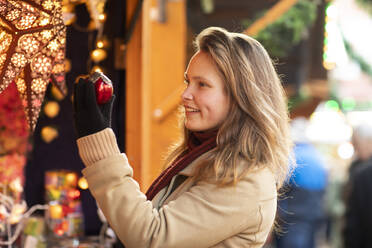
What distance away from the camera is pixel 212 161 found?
6.02 feet

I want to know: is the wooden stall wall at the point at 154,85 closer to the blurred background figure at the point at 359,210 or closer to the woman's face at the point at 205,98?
the woman's face at the point at 205,98

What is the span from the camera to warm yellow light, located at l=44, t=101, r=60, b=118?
3.32 meters

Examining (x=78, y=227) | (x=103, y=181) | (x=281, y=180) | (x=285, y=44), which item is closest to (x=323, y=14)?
(x=285, y=44)

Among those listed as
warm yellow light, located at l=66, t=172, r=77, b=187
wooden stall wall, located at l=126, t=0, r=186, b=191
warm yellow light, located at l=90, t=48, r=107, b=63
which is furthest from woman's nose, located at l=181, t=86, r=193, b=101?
warm yellow light, located at l=66, t=172, r=77, b=187

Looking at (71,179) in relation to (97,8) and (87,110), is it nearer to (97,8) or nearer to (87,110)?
(97,8)

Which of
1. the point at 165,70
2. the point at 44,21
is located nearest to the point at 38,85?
the point at 44,21

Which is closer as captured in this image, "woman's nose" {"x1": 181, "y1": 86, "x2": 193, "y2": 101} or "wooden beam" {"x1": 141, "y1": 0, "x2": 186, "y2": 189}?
"woman's nose" {"x1": 181, "y1": 86, "x2": 193, "y2": 101}

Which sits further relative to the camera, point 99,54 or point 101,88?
point 99,54

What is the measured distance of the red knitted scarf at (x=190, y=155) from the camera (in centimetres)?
193

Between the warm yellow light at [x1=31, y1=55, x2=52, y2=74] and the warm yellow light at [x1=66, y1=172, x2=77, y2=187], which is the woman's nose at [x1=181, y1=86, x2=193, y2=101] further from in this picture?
the warm yellow light at [x1=66, y1=172, x2=77, y2=187]

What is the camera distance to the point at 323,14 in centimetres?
746

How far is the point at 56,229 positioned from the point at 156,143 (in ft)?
5.96

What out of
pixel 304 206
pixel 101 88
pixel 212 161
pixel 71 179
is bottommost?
pixel 304 206

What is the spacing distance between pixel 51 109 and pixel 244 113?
1.68 metres
